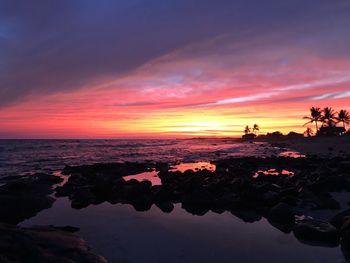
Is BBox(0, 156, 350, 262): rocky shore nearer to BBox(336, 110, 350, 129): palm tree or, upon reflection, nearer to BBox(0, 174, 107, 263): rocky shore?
BBox(0, 174, 107, 263): rocky shore

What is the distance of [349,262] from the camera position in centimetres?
654

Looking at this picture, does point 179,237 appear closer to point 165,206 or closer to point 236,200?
point 165,206

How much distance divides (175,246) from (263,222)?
3.23 m

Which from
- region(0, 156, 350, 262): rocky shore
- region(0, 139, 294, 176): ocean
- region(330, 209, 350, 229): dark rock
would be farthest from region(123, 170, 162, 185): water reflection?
region(330, 209, 350, 229): dark rock

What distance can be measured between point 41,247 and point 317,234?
6.14 metres

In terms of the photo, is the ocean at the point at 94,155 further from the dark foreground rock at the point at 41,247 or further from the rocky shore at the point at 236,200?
the dark foreground rock at the point at 41,247

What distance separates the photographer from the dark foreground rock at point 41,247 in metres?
5.46

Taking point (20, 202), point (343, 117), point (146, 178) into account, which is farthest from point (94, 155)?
point (343, 117)

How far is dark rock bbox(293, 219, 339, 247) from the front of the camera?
25.0 ft

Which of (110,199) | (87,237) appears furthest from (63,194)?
(87,237)

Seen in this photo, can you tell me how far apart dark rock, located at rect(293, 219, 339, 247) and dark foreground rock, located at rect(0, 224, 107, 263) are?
477cm

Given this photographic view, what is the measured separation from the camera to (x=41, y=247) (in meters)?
6.08

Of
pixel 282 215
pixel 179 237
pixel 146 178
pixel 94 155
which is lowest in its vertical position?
pixel 179 237

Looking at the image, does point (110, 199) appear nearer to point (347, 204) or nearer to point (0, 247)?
point (0, 247)
